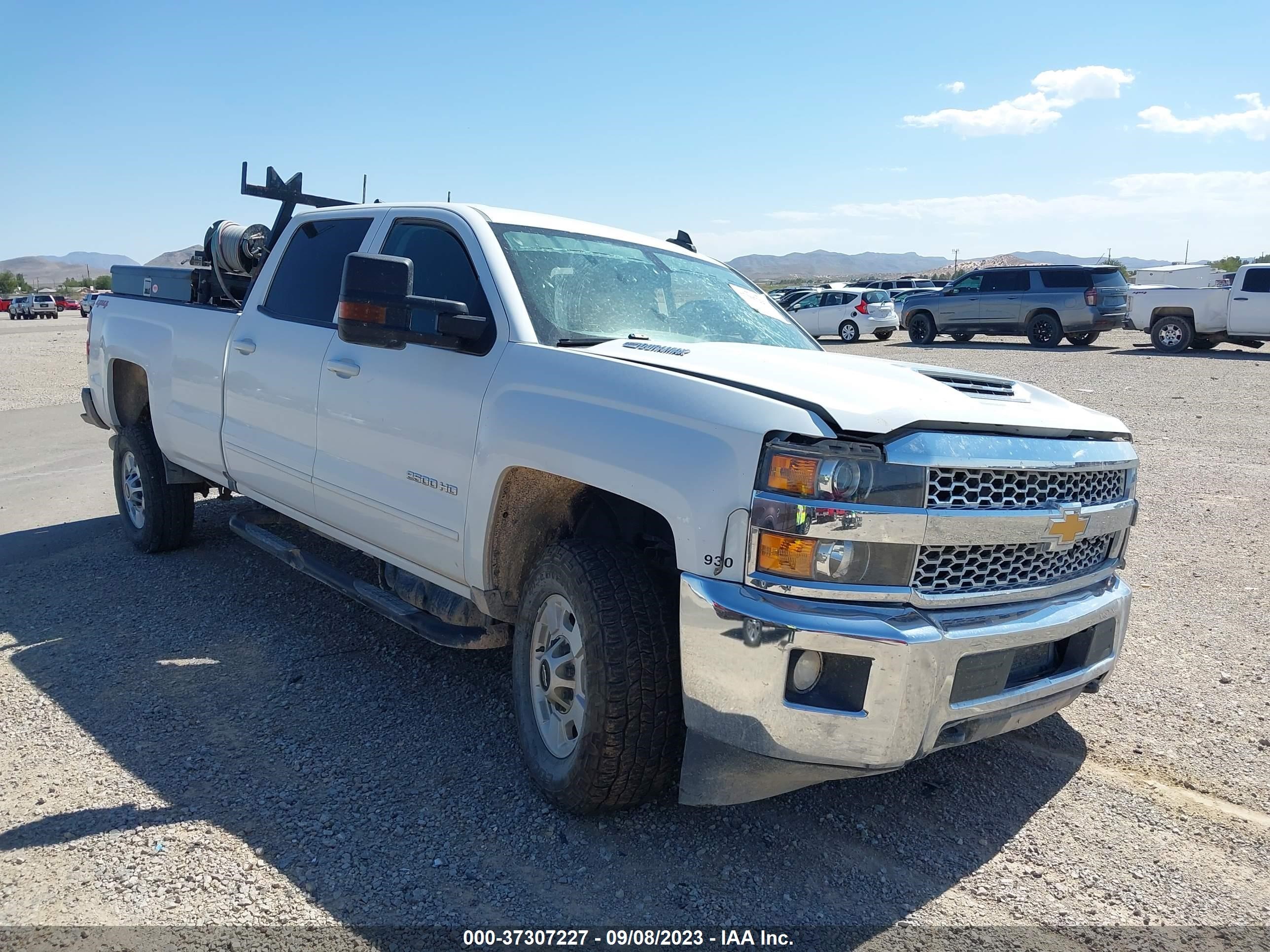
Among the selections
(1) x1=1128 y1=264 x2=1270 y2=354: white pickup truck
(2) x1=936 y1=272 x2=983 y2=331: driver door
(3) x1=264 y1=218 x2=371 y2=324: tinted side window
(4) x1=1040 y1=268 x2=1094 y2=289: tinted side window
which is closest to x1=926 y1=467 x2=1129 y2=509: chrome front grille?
(3) x1=264 y1=218 x2=371 y2=324: tinted side window

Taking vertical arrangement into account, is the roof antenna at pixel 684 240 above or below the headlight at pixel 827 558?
above

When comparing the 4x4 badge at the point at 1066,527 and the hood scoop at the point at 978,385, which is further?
the hood scoop at the point at 978,385

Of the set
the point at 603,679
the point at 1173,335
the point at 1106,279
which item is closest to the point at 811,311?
the point at 1106,279

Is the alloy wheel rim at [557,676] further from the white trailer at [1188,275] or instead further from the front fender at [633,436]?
the white trailer at [1188,275]

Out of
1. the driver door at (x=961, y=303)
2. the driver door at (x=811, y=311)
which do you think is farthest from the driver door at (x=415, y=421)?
the driver door at (x=811, y=311)

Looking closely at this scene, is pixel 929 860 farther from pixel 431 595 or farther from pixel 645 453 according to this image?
pixel 431 595

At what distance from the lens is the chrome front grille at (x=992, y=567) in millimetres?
2797

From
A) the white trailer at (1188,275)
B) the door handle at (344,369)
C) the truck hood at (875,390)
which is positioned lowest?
the door handle at (344,369)

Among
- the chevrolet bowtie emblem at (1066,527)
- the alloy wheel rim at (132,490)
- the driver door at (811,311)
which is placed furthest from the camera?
the driver door at (811,311)

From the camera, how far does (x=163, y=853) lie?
3.05m

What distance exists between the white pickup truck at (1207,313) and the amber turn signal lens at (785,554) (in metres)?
20.4

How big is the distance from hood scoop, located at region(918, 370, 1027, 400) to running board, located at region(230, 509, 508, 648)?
1.84 m

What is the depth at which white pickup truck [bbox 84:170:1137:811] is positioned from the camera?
2.70 meters

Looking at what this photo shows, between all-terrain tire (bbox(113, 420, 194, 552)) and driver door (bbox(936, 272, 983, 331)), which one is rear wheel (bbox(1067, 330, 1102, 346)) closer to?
driver door (bbox(936, 272, 983, 331))
